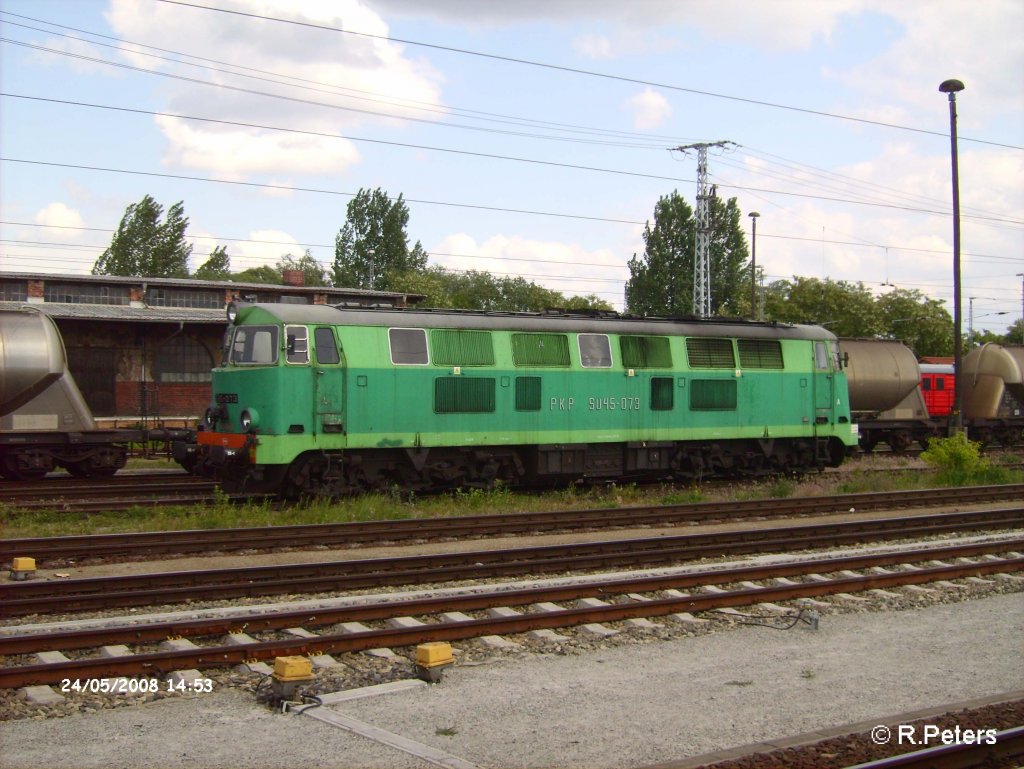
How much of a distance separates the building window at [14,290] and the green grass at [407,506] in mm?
22799

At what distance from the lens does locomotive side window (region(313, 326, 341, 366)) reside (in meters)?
16.3

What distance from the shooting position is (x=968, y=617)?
408 inches

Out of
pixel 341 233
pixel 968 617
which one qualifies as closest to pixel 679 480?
pixel 968 617

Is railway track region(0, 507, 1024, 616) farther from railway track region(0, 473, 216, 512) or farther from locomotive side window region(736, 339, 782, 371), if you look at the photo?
railway track region(0, 473, 216, 512)

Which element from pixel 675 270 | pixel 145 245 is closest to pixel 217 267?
pixel 145 245

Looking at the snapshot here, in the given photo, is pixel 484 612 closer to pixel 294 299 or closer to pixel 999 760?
pixel 999 760

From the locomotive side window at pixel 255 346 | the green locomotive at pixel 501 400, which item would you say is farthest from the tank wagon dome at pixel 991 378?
the locomotive side window at pixel 255 346

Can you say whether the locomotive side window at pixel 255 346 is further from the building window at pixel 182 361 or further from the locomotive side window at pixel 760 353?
the building window at pixel 182 361

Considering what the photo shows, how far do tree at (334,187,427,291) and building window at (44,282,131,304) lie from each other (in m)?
32.7

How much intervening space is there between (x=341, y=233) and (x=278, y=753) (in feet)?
219

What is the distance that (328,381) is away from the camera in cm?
1628

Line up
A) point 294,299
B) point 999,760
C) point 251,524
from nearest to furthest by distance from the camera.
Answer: point 999,760, point 251,524, point 294,299

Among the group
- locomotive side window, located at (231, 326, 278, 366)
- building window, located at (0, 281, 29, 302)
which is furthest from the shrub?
building window, located at (0, 281, 29, 302)

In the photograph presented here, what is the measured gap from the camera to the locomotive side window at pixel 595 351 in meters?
19.0
